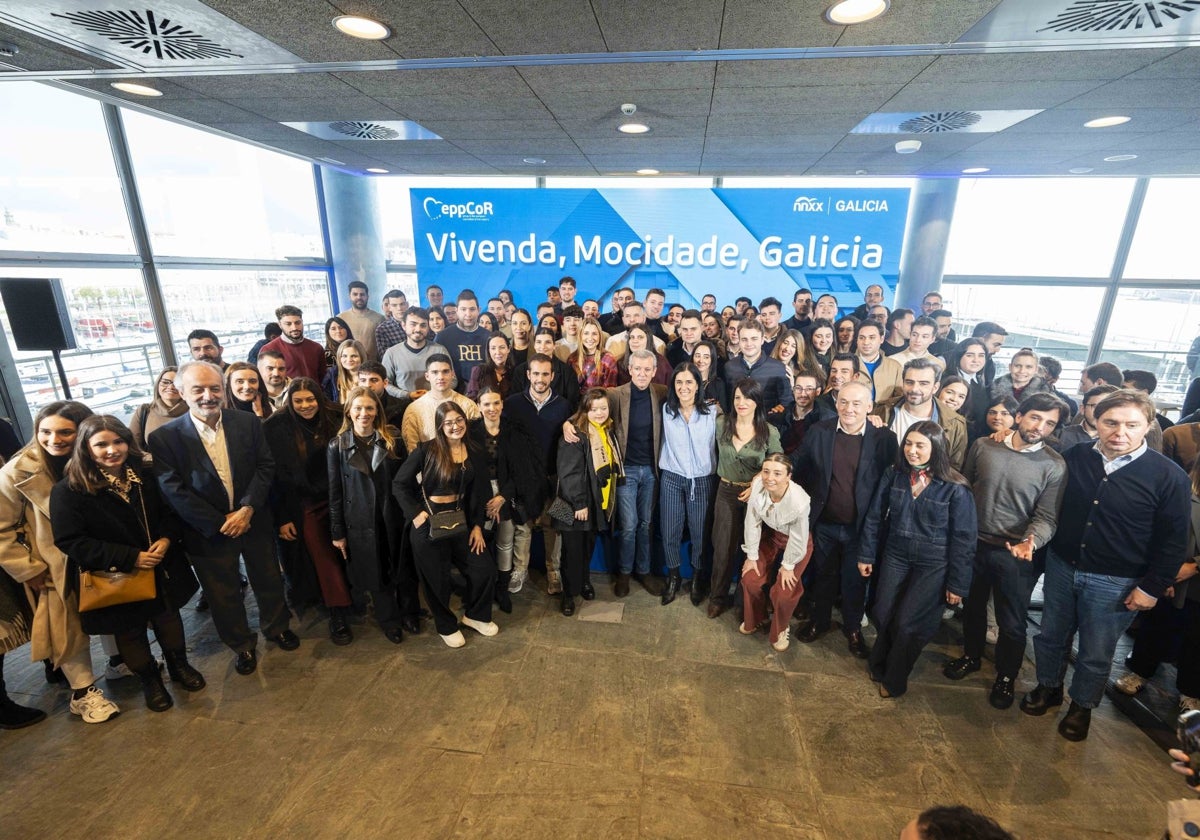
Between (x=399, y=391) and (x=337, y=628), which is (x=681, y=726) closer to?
(x=337, y=628)

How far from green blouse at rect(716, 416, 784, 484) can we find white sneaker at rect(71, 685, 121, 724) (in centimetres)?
385

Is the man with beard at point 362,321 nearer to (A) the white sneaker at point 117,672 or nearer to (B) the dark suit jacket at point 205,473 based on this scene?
(B) the dark suit jacket at point 205,473

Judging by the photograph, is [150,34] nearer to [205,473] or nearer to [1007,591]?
[205,473]

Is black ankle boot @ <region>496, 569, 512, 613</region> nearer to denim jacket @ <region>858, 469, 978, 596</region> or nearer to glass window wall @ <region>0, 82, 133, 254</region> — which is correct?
denim jacket @ <region>858, 469, 978, 596</region>

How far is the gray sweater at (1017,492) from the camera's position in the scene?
8.80ft

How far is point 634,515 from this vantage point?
3.74m

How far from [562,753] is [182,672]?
2.37 metres

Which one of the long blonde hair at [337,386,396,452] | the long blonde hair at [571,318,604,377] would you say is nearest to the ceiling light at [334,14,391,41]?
the long blonde hair at [337,386,396,452]

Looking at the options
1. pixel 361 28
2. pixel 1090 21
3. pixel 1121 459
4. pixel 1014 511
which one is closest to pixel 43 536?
pixel 361 28

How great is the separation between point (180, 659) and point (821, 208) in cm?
790

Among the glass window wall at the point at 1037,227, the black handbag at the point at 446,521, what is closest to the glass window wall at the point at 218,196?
the black handbag at the point at 446,521

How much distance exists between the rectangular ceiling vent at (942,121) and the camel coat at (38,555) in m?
6.17

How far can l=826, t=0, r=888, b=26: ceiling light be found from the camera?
2414 mm

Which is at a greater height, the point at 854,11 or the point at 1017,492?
the point at 854,11
